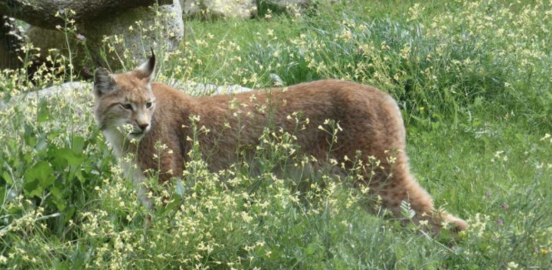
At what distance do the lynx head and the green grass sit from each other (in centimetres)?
19

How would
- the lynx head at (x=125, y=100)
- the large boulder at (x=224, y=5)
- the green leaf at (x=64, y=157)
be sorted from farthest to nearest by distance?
the large boulder at (x=224, y=5) < the lynx head at (x=125, y=100) < the green leaf at (x=64, y=157)

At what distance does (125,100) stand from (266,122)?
0.95 meters

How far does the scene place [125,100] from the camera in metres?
6.08

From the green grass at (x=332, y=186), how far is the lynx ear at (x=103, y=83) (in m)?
0.27

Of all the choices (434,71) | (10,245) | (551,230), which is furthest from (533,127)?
(10,245)

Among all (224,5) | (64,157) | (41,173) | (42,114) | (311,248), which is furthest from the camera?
(224,5)

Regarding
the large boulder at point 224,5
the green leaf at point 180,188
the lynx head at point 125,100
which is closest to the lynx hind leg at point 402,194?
the green leaf at point 180,188

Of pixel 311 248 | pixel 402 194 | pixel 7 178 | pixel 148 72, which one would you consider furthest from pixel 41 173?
pixel 402 194

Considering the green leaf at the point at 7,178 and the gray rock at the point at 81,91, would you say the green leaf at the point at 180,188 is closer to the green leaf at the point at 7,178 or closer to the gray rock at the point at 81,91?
the green leaf at the point at 7,178

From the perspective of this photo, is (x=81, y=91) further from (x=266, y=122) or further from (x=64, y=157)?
(x=64, y=157)

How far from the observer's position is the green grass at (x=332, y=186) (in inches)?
190

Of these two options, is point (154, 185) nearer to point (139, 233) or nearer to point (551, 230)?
point (139, 233)

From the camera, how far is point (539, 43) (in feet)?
30.0

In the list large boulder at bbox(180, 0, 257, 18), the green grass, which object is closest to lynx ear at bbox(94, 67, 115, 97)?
the green grass
